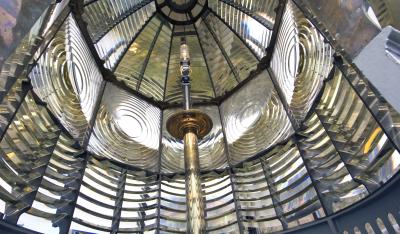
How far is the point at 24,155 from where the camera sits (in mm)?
3752

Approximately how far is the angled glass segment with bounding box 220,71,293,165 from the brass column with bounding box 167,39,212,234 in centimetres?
193

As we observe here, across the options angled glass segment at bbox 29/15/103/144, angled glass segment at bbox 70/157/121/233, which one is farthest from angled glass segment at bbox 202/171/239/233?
angled glass segment at bbox 29/15/103/144

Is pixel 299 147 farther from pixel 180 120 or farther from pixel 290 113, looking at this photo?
pixel 180 120

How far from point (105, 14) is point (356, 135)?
12.4 ft

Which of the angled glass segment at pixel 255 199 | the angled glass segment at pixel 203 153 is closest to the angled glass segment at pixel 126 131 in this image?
the angled glass segment at pixel 203 153

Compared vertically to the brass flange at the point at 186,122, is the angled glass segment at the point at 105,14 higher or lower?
higher

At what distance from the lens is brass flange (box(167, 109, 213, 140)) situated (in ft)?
11.3

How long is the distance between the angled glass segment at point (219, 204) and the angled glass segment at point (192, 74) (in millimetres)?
1572

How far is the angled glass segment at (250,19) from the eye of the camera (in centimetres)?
538

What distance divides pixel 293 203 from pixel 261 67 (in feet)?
7.41

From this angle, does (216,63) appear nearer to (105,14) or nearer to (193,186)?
(105,14)

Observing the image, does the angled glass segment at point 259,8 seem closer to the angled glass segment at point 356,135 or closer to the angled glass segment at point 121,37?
the angled glass segment at point 121,37

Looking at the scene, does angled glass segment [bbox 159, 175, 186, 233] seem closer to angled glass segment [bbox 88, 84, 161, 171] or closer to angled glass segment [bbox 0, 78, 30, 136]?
angled glass segment [bbox 88, 84, 161, 171]

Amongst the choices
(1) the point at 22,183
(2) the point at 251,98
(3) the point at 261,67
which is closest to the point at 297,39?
(3) the point at 261,67
